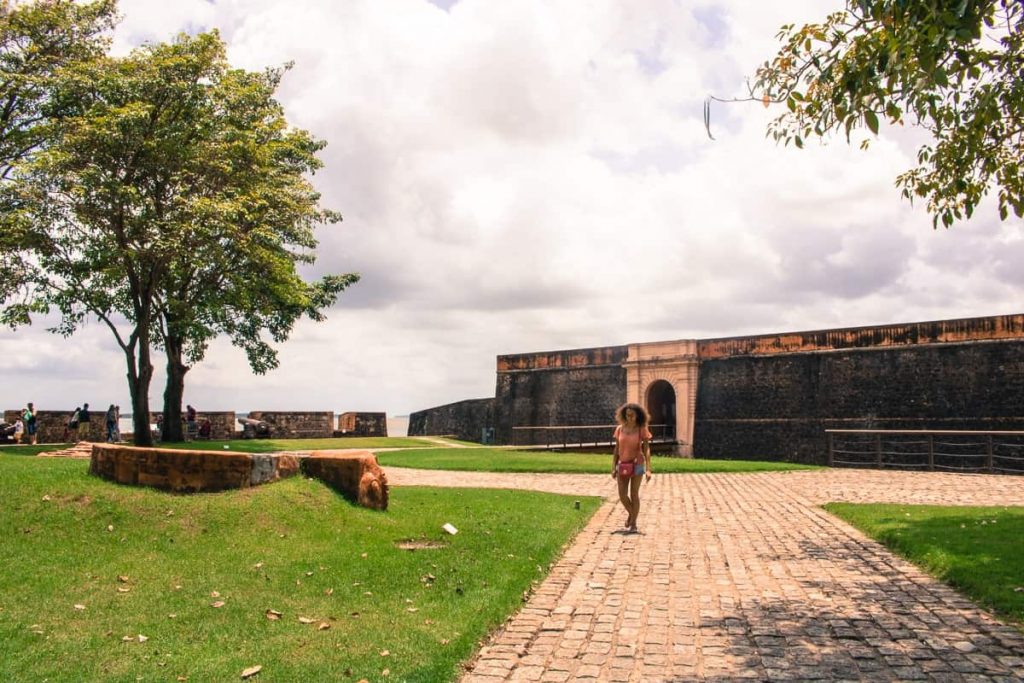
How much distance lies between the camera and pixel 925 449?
2155 cm

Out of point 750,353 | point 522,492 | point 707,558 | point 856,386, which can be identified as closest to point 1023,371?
point 856,386

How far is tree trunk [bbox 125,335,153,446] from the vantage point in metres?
19.5

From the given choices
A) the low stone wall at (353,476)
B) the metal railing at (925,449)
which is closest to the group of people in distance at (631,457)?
the low stone wall at (353,476)

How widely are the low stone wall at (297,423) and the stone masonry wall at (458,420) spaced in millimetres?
6251

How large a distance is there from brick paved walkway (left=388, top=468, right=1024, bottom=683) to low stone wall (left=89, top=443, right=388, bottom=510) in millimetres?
2393

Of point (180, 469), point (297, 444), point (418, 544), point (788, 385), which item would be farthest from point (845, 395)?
point (180, 469)

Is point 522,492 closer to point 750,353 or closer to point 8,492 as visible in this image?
point 8,492

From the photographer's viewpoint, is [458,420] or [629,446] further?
[458,420]

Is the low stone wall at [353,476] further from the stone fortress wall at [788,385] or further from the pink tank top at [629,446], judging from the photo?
the stone fortress wall at [788,385]

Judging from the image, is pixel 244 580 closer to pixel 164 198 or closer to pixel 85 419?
pixel 164 198

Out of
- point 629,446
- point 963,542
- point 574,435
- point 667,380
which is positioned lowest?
point 963,542

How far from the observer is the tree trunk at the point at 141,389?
1945cm

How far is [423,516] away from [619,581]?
117 inches

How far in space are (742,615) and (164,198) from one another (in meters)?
18.0
